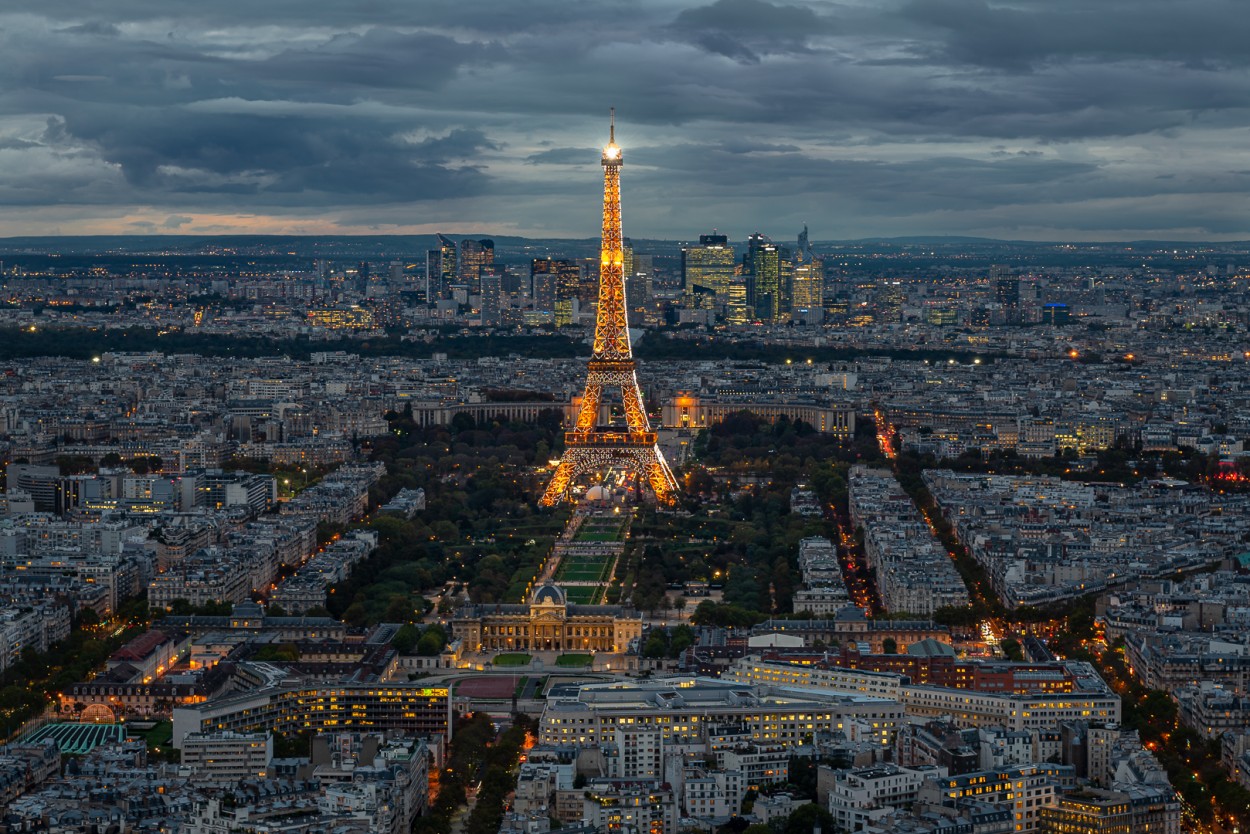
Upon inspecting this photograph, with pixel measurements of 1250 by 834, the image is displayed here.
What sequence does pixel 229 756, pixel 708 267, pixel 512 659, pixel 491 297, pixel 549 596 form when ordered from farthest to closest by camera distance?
pixel 708 267 → pixel 491 297 → pixel 549 596 → pixel 512 659 → pixel 229 756

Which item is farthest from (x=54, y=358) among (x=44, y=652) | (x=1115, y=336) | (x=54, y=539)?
(x=44, y=652)

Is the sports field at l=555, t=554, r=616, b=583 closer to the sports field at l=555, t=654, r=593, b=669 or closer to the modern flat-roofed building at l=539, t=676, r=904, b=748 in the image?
the sports field at l=555, t=654, r=593, b=669

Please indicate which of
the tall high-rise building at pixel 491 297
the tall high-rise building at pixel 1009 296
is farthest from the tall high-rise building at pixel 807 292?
the tall high-rise building at pixel 491 297

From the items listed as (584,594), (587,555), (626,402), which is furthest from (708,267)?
(584,594)

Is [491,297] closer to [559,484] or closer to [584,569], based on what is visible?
[559,484]

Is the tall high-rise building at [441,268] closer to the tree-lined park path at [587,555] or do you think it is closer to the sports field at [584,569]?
the tree-lined park path at [587,555]

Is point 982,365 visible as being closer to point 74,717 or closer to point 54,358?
point 54,358
